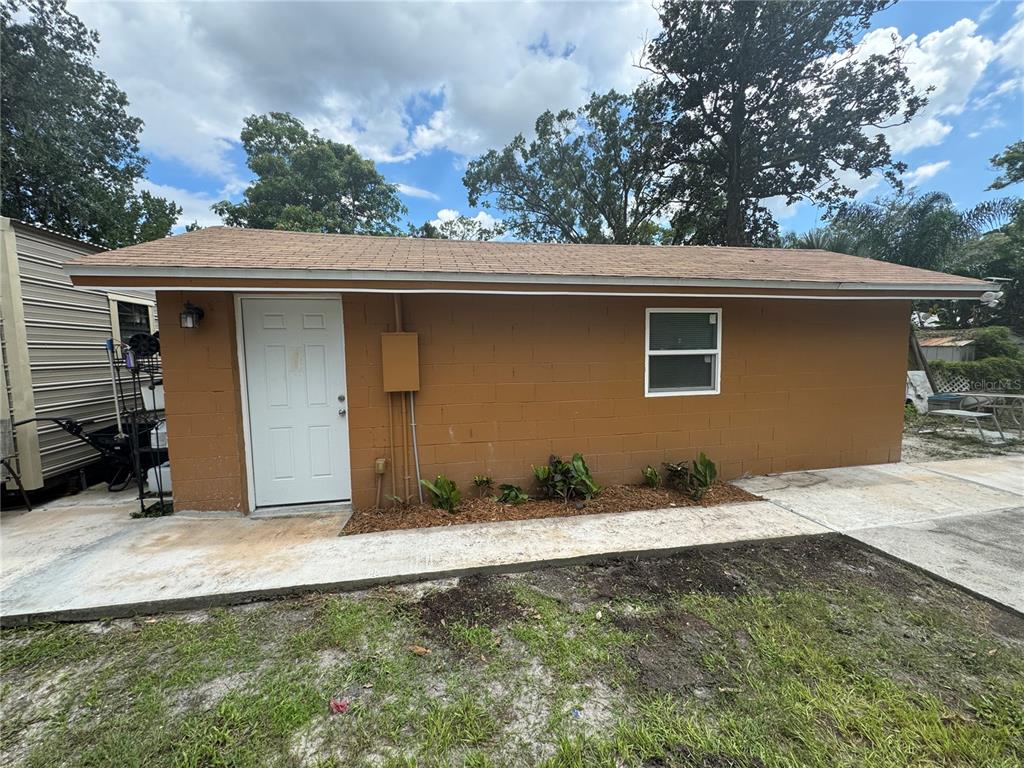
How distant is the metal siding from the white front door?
2.15 m

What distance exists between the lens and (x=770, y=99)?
15.5 m

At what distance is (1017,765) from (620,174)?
1978 cm

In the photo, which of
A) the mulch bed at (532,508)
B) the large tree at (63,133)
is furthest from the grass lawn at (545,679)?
the large tree at (63,133)

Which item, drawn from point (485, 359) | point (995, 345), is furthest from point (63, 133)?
point (995, 345)

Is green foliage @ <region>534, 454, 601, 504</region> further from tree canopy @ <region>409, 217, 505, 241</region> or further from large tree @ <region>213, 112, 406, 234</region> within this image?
tree canopy @ <region>409, 217, 505, 241</region>

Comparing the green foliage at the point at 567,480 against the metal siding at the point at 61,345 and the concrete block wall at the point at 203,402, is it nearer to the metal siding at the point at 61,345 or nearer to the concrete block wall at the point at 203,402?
the concrete block wall at the point at 203,402

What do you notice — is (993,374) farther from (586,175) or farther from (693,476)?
(586,175)

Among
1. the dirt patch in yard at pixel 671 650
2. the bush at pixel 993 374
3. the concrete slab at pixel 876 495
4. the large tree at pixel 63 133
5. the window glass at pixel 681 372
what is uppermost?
the large tree at pixel 63 133

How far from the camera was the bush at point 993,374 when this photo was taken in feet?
37.0

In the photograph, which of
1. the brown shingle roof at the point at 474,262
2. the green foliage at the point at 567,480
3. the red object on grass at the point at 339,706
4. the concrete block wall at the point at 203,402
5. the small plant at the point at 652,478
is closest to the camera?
the red object on grass at the point at 339,706

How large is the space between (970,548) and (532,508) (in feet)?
11.9

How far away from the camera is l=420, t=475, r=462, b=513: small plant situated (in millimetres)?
4328

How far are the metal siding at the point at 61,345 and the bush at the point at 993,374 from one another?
18080 mm

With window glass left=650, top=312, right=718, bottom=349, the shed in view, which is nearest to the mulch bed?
window glass left=650, top=312, right=718, bottom=349
